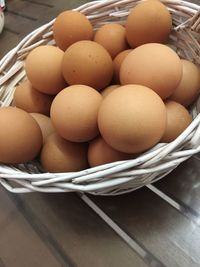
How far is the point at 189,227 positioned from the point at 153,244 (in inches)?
2.1

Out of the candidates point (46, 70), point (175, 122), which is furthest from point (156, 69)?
point (46, 70)

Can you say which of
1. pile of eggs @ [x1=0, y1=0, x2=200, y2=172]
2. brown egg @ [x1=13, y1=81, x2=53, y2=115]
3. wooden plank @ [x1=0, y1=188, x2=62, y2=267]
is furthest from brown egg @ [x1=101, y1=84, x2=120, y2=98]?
wooden plank @ [x1=0, y1=188, x2=62, y2=267]

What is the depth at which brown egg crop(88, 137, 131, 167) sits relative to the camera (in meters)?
0.40

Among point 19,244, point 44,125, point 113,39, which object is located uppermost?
point 113,39

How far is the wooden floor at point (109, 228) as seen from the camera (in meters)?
0.39

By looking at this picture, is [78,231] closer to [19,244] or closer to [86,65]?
[19,244]

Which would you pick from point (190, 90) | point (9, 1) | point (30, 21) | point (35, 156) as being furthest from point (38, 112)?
point (9, 1)

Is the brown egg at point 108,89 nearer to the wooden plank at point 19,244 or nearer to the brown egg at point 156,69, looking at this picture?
the brown egg at point 156,69

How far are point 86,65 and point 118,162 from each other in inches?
7.0

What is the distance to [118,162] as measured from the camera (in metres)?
0.35

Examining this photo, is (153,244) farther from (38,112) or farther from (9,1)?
(9,1)

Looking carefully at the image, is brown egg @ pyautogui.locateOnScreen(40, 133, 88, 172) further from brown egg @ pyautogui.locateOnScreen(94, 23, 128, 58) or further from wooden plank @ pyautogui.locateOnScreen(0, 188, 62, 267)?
brown egg @ pyautogui.locateOnScreen(94, 23, 128, 58)

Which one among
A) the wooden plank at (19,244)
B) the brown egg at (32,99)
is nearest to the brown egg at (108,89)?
the brown egg at (32,99)

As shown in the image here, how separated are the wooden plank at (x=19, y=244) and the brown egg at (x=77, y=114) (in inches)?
6.0
